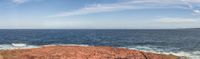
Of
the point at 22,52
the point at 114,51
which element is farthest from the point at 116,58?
the point at 22,52

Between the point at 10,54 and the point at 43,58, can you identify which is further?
the point at 10,54

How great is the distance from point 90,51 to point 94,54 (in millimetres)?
1270

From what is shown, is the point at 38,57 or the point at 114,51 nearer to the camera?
the point at 38,57

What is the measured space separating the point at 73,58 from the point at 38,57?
10.7ft

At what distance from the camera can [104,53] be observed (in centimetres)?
3036

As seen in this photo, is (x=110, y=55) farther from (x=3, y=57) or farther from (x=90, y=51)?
(x=3, y=57)

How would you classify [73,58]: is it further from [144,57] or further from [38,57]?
[144,57]

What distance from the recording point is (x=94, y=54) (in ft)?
96.9

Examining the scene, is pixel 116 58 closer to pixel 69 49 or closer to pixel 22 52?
pixel 69 49

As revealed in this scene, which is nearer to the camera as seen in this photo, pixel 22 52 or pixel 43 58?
pixel 43 58

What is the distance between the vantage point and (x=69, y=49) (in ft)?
103

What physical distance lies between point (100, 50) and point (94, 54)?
6.81 feet

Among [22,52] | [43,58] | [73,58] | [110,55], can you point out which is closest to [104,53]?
[110,55]

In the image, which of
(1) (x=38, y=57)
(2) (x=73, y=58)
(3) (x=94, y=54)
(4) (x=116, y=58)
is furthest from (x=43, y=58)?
(4) (x=116, y=58)
